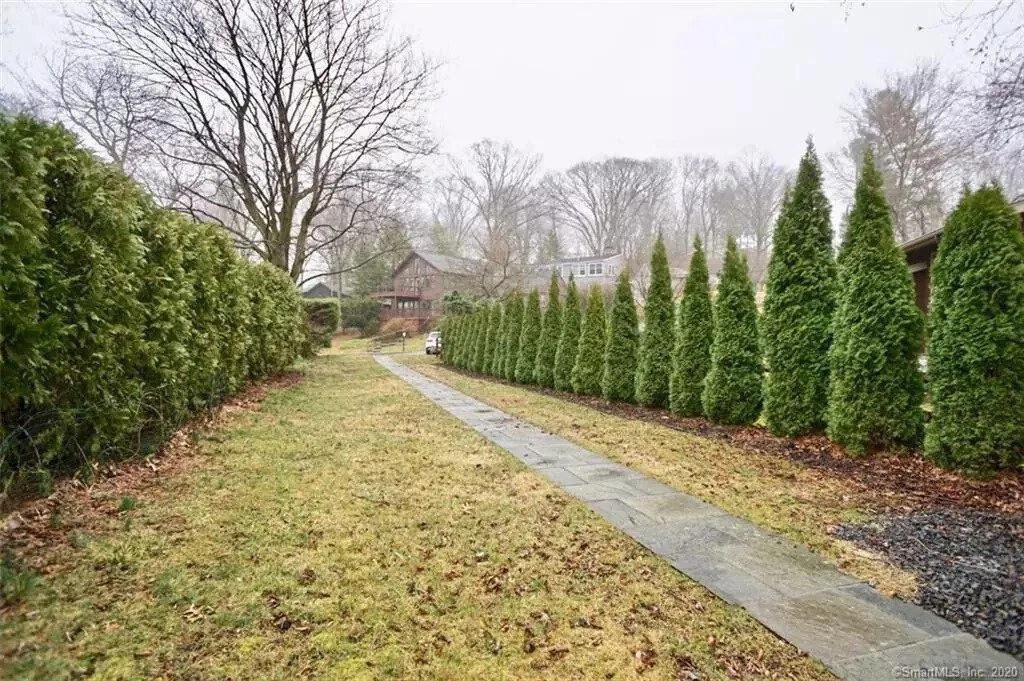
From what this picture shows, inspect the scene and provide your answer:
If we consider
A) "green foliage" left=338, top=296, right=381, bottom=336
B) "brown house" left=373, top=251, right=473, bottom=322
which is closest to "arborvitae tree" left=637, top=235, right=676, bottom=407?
"brown house" left=373, top=251, right=473, bottom=322

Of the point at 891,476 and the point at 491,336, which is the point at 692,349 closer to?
the point at 891,476

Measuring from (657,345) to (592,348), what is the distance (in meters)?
2.01

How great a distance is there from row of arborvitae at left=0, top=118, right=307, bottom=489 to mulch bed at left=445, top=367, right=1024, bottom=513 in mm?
5834

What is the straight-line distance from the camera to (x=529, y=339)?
12945 millimetres

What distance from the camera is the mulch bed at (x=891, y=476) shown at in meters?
3.65

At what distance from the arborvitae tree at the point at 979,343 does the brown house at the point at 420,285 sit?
3277cm

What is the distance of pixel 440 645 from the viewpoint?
6.53 ft

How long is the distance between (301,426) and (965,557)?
6.27 m

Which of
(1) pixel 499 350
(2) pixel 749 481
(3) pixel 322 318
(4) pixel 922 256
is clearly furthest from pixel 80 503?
(3) pixel 322 318

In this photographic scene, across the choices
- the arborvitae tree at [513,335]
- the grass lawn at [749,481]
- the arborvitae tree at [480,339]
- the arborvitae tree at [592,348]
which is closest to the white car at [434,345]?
the arborvitae tree at [480,339]

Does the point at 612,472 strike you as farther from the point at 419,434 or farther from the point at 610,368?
the point at 610,368

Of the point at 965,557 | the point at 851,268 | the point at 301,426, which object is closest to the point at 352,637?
the point at 965,557

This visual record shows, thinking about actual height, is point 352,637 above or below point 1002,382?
below

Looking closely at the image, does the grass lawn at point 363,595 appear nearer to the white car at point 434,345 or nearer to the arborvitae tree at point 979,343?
the arborvitae tree at point 979,343
